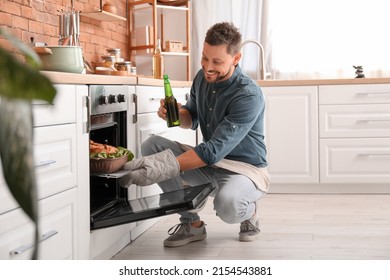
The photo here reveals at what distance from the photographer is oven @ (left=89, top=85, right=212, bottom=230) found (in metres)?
2.09

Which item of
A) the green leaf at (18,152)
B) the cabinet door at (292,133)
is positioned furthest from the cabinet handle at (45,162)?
the cabinet door at (292,133)

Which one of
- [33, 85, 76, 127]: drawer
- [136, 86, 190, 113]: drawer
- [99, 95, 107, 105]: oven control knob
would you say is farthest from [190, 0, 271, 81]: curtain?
[33, 85, 76, 127]: drawer

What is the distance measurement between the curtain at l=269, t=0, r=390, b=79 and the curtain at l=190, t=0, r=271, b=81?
0.08 metres

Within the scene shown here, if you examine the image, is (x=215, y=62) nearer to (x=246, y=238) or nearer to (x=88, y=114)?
(x=88, y=114)

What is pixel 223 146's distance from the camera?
2.33 m

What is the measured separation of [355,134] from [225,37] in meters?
1.72

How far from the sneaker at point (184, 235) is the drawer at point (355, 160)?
4.82 ft

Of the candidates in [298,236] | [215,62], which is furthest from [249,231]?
[215,62]

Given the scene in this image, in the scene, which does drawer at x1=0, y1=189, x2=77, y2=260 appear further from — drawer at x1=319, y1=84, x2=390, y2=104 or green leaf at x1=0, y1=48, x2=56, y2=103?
drawer at x1=319, y1=84, x2=390, y2=104

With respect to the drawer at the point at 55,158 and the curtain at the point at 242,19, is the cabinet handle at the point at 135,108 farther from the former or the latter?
the curtain at the point at 242,19
